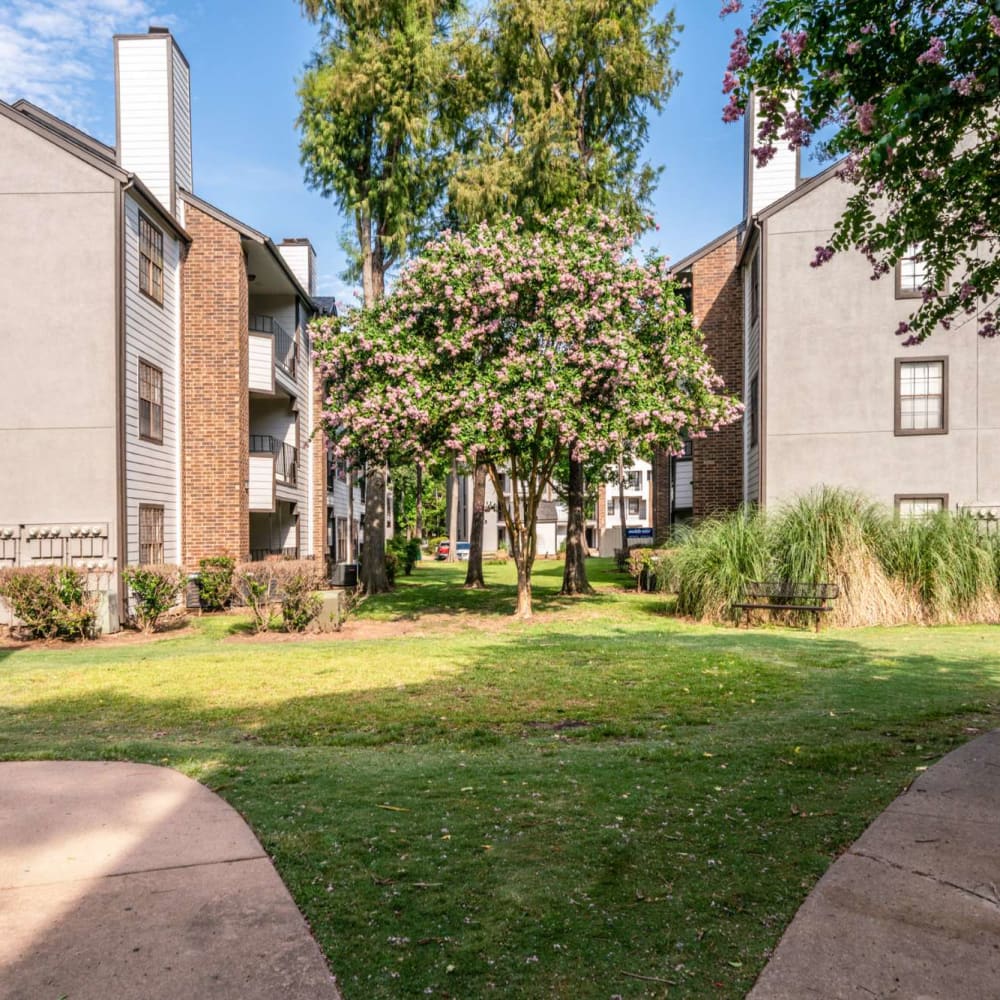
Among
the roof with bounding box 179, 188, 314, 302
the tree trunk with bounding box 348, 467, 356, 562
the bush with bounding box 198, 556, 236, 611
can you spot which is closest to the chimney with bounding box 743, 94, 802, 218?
the roof with bounding box 179, 188, 314, 302

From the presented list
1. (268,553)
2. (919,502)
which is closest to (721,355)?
(919,502)

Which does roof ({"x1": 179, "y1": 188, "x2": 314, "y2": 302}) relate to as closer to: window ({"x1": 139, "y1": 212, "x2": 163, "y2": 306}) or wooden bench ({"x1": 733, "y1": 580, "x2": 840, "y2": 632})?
window ({"x1": 139, "y1": 212, "x2": 163, "y2": 306})

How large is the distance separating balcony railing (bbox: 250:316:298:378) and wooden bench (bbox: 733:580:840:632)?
14.7 metres

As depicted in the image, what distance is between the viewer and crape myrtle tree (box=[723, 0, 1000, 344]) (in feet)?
15.8

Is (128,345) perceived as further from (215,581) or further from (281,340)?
(281,340)

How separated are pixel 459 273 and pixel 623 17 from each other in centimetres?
1163

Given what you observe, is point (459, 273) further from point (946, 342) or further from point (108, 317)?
point (946, 342)

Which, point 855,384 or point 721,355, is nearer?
point 855,384

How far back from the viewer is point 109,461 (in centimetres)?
1645

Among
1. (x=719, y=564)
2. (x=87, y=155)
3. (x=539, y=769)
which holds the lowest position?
(x=539, y=769)

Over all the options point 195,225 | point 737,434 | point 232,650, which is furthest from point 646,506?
point 232,650

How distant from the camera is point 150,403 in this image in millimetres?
18406

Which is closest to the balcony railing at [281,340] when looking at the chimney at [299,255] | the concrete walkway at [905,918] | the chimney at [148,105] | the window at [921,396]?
the chimney at [299,255]

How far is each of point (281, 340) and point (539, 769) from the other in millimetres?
21885
